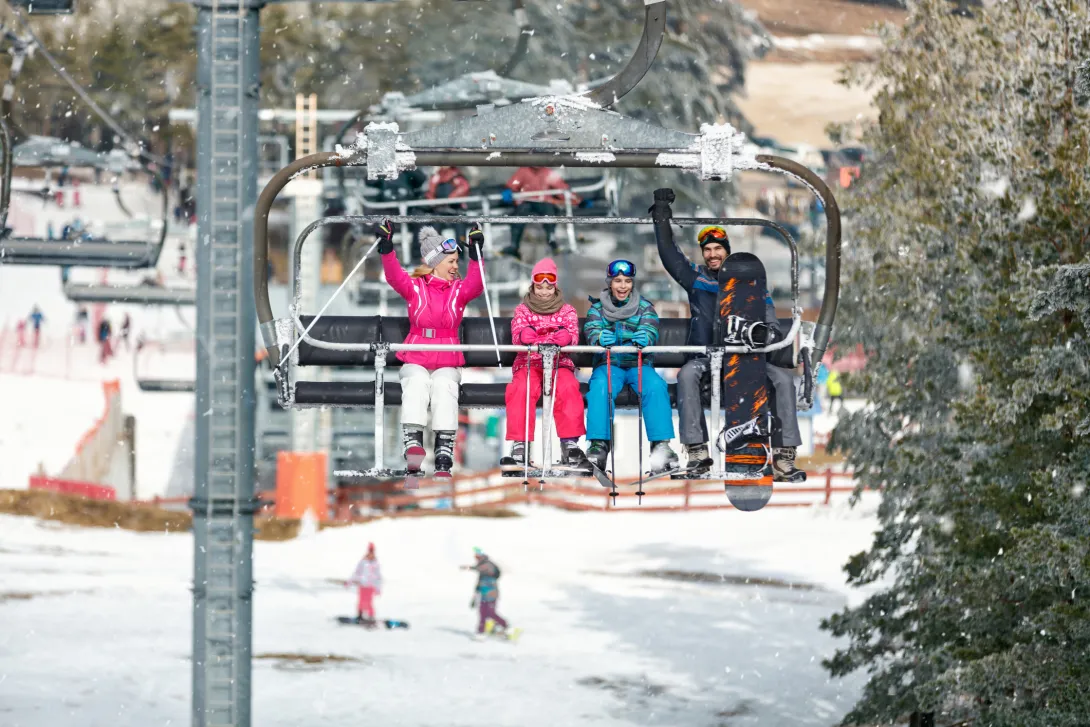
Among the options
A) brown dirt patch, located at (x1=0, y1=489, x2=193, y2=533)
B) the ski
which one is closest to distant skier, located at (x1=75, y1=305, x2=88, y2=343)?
brown dirt patch, located at (x1=0, y1=489, x2=193, y2=533)

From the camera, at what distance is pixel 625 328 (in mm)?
7109

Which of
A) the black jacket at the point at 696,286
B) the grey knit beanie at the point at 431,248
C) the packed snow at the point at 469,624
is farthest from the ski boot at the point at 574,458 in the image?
the packed snow at the point at 469,624

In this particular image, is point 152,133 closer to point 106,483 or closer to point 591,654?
point 106,483

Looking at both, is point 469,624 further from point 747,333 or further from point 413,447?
point 747,333

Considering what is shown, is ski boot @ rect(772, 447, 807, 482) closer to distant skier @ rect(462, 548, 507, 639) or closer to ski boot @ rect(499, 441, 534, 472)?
ski boot @ rect(499, 441, 534, 472)

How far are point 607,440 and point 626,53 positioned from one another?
36.5 metres

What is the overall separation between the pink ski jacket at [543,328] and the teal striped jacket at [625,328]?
0.08 meters

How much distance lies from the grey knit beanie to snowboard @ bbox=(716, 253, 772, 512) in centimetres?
124

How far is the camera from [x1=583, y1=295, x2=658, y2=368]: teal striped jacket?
23.3 ft

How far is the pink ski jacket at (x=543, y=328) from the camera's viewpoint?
7.00 m

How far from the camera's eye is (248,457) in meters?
6.18

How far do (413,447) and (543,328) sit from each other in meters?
0.77

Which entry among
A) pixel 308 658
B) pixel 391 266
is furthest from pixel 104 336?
pixel 391 266

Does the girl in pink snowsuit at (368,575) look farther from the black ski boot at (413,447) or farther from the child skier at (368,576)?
the black ski boot at (413,447)
